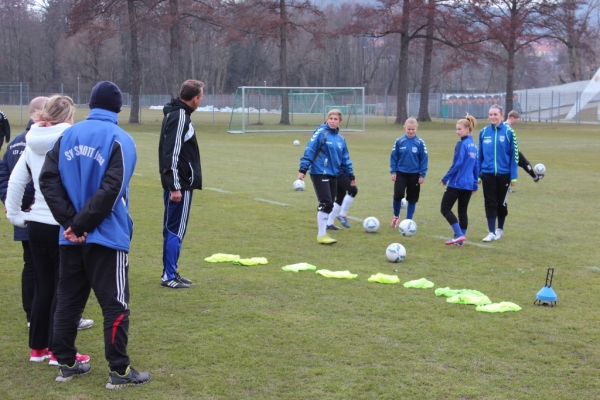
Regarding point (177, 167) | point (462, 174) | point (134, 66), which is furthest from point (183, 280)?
point (134, 66)

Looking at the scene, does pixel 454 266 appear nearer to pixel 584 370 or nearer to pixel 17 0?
pixel 584 370

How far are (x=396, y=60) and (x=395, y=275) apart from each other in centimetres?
8872

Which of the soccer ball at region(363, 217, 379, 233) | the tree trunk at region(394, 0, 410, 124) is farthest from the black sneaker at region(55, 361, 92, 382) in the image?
the tree trunk at region(394, 0, 410, 124)

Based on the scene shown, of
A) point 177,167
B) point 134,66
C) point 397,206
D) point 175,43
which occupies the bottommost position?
point 397,206

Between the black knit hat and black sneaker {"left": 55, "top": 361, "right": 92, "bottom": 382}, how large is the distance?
5.67 feet

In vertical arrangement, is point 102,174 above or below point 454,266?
above

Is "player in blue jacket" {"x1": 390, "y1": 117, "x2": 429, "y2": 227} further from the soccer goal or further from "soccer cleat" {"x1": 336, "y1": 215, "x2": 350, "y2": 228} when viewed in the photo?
the soccer goal

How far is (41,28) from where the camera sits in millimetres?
74062

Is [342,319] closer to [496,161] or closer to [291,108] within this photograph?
[496,161]

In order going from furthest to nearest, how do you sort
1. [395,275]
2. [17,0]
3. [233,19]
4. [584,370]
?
[17,0]
[233,19]
[395,275]
[584,370]

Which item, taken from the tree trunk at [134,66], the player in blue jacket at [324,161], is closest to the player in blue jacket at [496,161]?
the player in blue jacket at [324,161]

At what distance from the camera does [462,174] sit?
29.5 feet

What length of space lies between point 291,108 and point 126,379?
117ft

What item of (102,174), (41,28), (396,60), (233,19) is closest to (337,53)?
(396,60)
